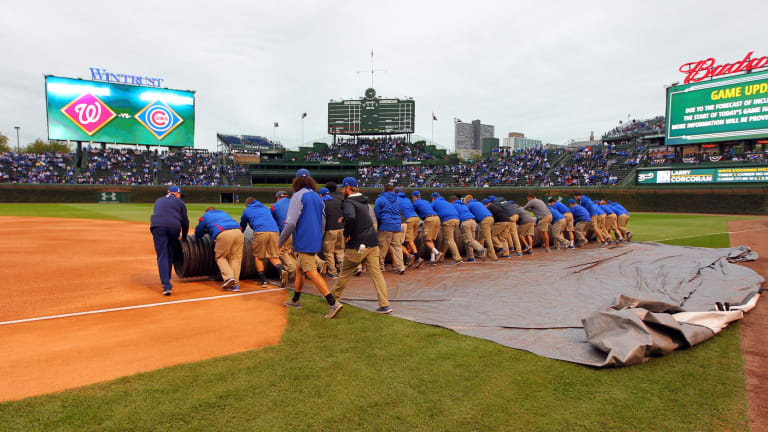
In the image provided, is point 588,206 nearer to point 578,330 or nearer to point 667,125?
point 578,330

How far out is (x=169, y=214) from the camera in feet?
22.4

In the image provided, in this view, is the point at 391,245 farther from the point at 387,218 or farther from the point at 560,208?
the point at 560,208

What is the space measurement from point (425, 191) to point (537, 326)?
37908 millimetres

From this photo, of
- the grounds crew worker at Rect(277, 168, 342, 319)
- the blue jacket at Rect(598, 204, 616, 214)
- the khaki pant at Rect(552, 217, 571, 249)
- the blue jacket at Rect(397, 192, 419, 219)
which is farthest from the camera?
the blue jacket at Rect(598, 204, 616, 214)

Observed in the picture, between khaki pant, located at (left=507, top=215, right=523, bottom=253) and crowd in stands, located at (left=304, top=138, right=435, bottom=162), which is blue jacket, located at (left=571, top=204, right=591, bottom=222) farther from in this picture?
crowd in stands, located at (left=304, top=138, right=435, bottom=162)

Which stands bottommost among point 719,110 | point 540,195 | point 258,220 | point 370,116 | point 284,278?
point 284,278

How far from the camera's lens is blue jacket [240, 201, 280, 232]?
25.3ft

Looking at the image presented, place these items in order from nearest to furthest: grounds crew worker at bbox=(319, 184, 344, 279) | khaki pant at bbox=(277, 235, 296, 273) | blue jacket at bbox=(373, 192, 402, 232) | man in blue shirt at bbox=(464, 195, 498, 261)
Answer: khaki pant at bbox=(277, 235, 296, 273) < grounds crew worker at bbox=(319, 184, 344, 279) < blue jacket at bbox=(373, 192, 402, 232) < man in blue shirt at bbox=(464, 195, 498, 261)

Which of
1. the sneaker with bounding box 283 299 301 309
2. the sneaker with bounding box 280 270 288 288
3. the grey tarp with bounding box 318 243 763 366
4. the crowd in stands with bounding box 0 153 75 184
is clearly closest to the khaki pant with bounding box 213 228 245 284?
the sneaker with bounding box 280 270 288 288

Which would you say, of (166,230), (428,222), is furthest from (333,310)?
(428,222)

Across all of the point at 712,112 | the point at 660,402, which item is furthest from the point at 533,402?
the point at 712,112

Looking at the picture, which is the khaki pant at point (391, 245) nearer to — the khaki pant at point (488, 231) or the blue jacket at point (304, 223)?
the blue jacket at point (304, 223)

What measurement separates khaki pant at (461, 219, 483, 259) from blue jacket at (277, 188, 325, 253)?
18.2ft

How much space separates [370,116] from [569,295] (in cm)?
5975
